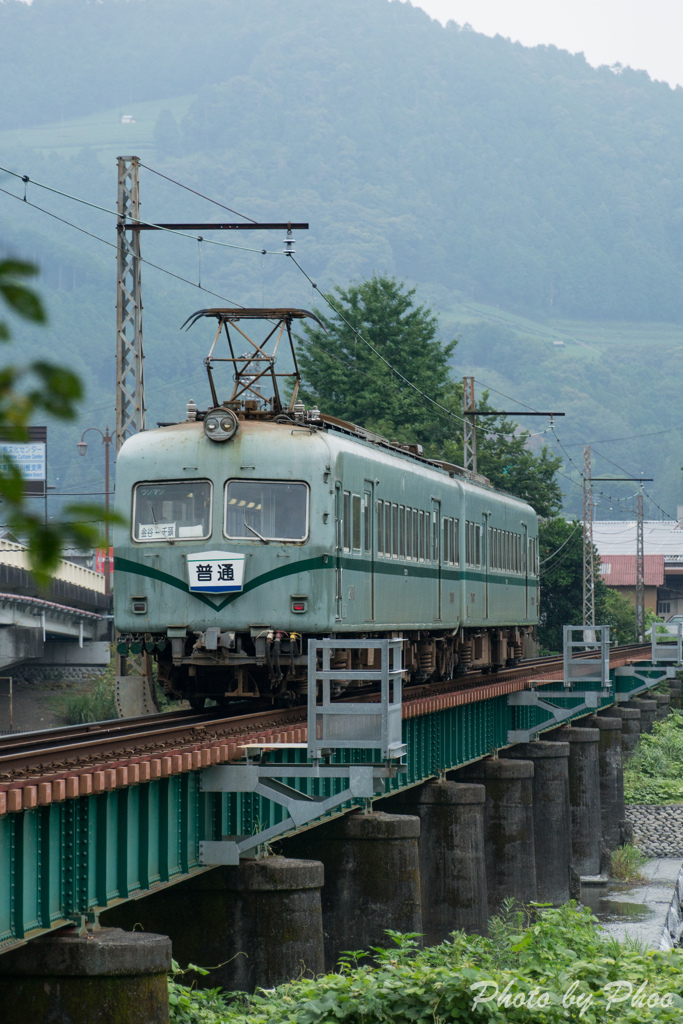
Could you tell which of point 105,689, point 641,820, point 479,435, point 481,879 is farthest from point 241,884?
point 479,435

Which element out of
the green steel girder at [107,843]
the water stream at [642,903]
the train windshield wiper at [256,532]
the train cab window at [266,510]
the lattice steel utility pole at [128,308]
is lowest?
the water stream at [642,903]

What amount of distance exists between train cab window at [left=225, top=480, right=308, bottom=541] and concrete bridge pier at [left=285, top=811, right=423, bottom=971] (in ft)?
13.4

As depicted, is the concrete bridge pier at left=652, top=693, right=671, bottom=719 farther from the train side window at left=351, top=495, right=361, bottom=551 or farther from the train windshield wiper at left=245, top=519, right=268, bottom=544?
the train windshield wiper at left=245, top=519, right=268, bottom=544

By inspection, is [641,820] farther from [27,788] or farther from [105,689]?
[27,788]

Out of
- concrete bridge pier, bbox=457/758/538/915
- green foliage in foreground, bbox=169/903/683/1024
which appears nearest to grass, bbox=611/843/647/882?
concrete bridge pier, bbox=457/758/538/915

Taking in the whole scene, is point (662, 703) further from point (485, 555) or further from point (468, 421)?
point (485, 555)

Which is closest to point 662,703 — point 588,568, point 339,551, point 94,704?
point 588,568

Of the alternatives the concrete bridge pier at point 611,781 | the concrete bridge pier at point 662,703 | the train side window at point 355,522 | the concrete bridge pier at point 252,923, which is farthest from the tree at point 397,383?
the concrete bridge pier at point 252,923

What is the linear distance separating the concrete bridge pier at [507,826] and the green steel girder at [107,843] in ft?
47.4

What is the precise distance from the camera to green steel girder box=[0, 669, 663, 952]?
10.5 metres

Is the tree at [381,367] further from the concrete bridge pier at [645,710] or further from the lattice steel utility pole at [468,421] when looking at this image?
the lattice steel utility pole at [468,421]

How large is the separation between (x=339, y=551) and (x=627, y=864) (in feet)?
81.7

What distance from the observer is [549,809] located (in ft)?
117

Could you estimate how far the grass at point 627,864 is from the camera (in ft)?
131
